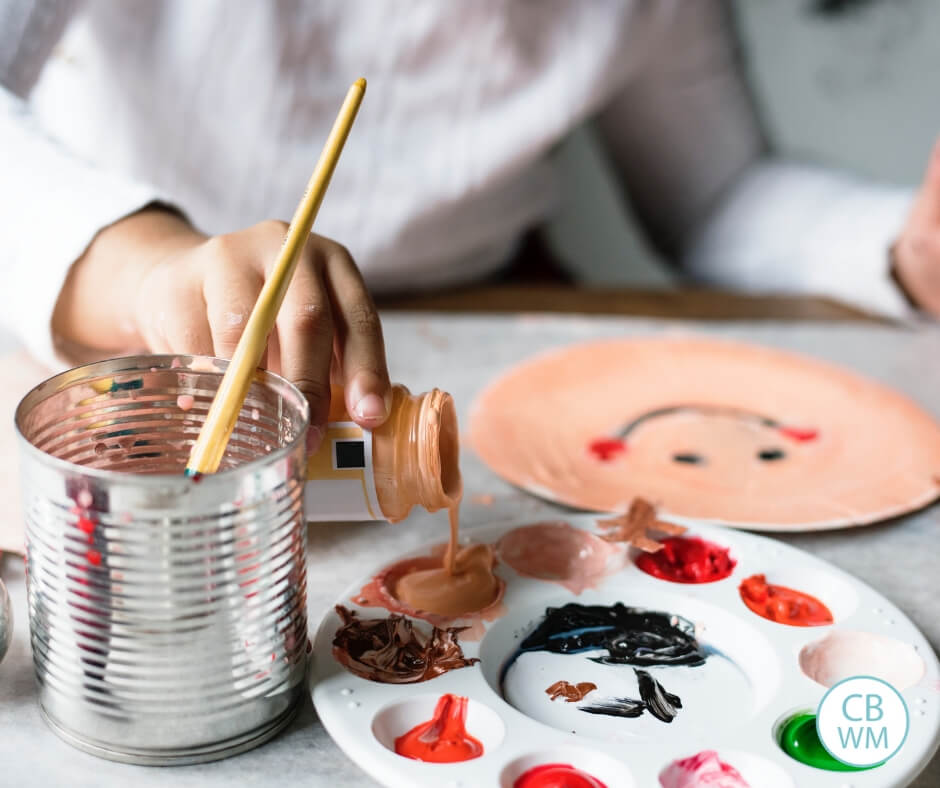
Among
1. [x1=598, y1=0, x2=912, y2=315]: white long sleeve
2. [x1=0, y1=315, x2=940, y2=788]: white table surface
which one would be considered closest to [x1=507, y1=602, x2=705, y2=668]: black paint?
[x1=0, y1=315, x2=940, y2=788]: white table surface

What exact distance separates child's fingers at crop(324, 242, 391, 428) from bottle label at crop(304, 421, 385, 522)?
14 mm

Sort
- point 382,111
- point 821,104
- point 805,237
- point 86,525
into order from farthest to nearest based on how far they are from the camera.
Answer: point 821,104, point 805,237, point 382,111, point 86,525

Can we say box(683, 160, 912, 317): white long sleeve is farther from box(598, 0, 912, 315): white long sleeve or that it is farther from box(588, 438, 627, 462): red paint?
box(588, 438, 627, 462): red paint

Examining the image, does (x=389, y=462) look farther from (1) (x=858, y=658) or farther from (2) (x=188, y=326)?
(1) (x=858, y=658)

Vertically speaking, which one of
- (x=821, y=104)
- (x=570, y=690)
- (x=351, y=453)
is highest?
(x=821, y=104)

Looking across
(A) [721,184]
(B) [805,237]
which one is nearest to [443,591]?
(B) [805,237]

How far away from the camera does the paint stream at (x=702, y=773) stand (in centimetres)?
43

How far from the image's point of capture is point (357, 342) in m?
0.52

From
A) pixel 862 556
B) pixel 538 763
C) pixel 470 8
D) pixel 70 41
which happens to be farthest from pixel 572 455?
pixel 70 41

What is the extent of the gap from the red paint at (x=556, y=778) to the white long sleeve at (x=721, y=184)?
2.80ft

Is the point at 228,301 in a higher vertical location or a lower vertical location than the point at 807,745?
higher

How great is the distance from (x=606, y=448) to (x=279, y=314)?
1.06 ft

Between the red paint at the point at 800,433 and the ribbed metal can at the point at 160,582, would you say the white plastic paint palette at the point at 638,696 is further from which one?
the red paint at the point at 800,433

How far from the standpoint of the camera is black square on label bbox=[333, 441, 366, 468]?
503mm
